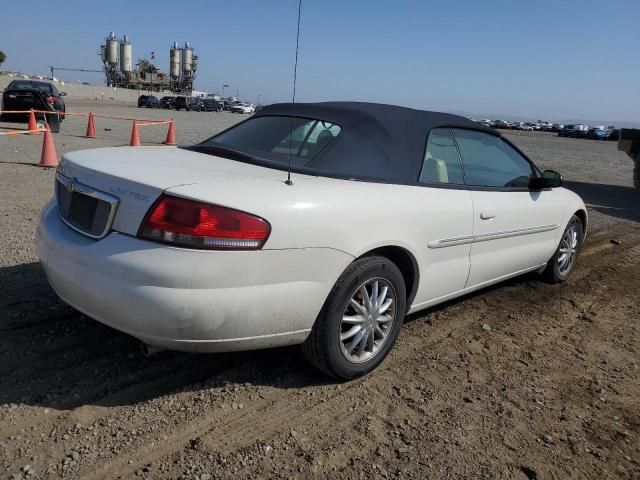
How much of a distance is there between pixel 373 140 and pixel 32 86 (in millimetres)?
19310

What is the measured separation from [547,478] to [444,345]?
1.34 m

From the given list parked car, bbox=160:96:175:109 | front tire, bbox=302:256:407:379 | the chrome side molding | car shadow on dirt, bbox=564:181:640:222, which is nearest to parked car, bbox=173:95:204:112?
parked car, bbox=160:96:175:109

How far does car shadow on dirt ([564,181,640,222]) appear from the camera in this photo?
33.1 ft

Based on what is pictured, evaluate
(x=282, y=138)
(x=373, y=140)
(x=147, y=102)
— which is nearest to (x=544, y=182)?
(x=373, y=140)

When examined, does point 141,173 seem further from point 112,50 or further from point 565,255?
point 112,50

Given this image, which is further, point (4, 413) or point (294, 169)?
point (294, 169)

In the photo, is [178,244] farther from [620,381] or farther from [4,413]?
[620,381]

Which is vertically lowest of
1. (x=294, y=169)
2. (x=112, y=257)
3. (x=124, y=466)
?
(x=124, y=466)

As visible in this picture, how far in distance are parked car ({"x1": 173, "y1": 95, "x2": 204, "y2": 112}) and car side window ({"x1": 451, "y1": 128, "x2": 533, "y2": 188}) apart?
5662 cm

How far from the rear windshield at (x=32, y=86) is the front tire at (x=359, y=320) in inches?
740

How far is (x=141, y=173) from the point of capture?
2.74m

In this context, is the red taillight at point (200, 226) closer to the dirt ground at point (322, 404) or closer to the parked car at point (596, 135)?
the dirt ground at point (322, 404)

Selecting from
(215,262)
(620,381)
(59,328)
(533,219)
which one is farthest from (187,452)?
(533,219)

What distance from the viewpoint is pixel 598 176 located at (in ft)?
55.3
